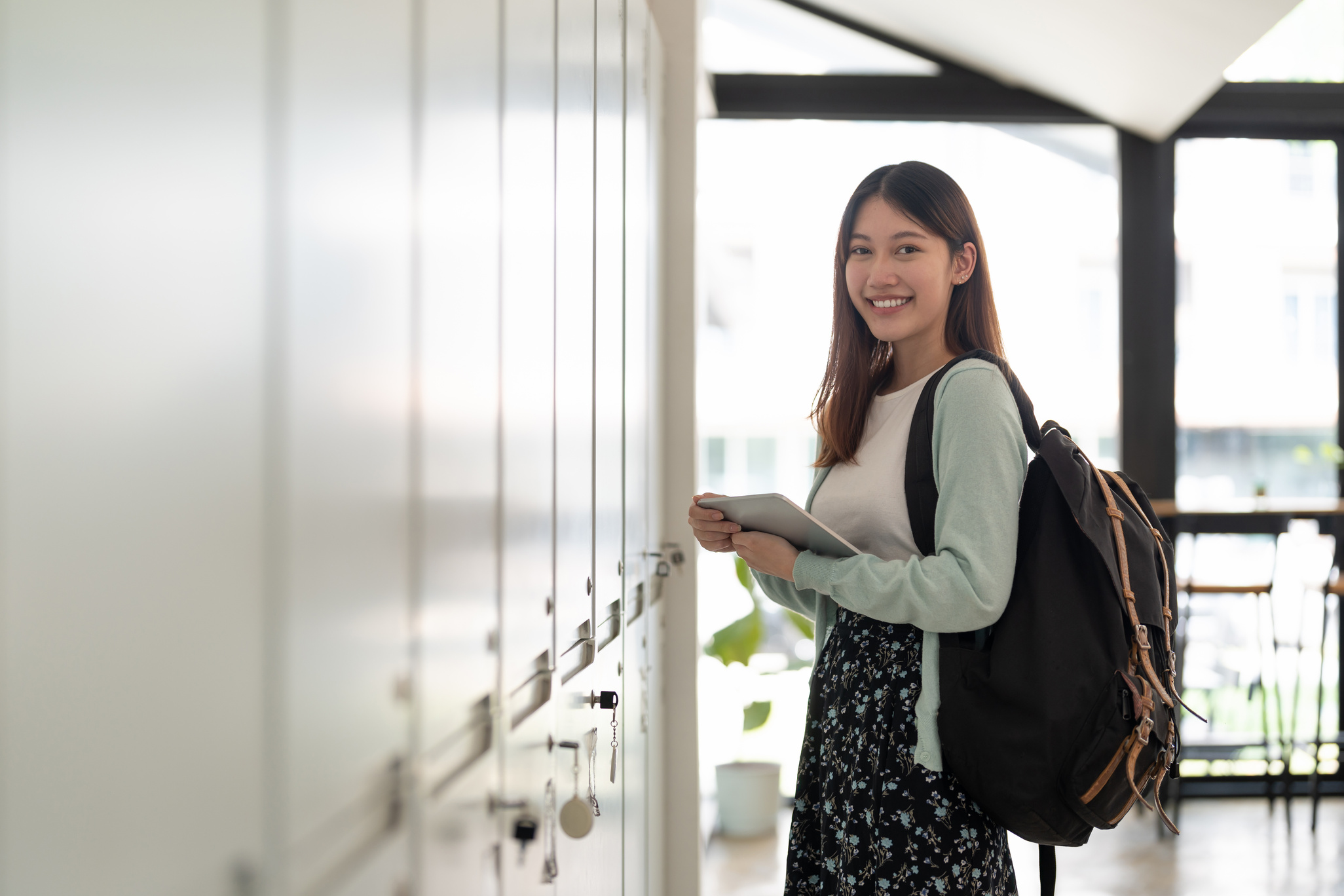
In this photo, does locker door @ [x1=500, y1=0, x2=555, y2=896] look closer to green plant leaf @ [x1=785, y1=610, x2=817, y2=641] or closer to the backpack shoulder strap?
the backpack shoulder strap

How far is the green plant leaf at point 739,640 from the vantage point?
133 inches

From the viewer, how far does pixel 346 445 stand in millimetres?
611

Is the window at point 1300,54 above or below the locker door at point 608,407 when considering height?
above

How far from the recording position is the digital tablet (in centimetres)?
129

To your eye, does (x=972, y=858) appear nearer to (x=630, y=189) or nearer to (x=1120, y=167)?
(x=630, y=189)

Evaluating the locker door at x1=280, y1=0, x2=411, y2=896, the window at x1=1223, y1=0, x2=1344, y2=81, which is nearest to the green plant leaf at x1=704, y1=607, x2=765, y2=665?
the window at x1=1223, y1=0, x2=1344, y2=81

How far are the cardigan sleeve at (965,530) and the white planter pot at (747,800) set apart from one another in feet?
7.50

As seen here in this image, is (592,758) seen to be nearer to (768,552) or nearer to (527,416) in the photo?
(768,552)

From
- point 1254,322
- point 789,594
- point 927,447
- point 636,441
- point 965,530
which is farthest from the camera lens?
point 1254,322

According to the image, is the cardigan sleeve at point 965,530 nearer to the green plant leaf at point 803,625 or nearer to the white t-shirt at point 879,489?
the white t-shirt at point 879,489

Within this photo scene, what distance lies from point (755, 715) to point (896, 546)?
87.5 inches

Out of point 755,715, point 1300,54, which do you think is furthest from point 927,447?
point 1300,54

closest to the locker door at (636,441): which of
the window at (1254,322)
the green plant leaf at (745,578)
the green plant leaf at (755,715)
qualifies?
the green plant leaf at (745,578)

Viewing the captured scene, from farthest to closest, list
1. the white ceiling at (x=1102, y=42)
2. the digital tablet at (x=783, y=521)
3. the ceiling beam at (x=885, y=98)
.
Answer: the ceiling beam at (x=885, y=98)
the white ceiling at (x=1102, y=42)
the digital tablet at (x=783, y=521)
